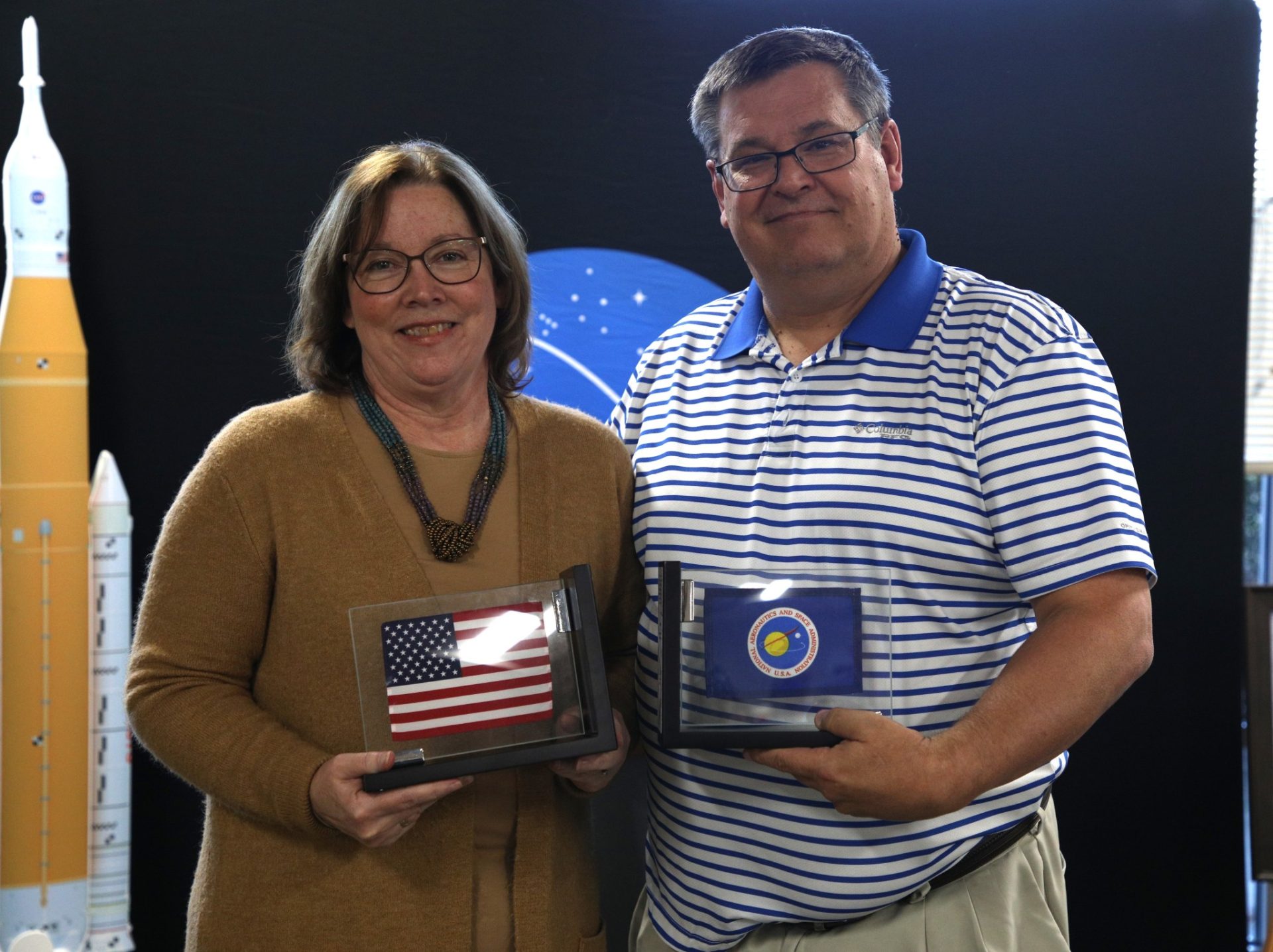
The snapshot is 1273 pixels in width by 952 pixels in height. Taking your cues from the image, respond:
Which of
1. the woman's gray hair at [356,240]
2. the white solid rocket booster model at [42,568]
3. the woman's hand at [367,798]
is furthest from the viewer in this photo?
the white solid rocket booster model at [42,568]

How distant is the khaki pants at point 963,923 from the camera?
1760 millimetres

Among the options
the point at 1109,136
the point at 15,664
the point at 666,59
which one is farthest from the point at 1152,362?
the point at 15,664

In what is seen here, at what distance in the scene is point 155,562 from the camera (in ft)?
5.44

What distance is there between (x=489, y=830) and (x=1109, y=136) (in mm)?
3099

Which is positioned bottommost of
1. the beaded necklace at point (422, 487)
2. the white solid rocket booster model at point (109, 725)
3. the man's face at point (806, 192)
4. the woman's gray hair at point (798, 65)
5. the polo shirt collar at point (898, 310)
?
the white solid rocket booster model at point (109, 725)

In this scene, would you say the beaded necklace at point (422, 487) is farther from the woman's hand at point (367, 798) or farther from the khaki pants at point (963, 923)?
the khaki pants at point (963, 923)

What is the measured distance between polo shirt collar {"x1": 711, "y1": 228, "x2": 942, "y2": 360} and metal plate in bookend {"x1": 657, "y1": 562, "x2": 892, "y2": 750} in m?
0.43

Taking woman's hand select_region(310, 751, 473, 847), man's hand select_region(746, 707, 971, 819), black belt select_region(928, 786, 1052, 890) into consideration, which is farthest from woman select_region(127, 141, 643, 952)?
black belt select_region(928, 786, 1052, 890)

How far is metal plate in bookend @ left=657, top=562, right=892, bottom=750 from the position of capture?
161 cm

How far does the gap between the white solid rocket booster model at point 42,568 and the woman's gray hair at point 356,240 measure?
5.63ft

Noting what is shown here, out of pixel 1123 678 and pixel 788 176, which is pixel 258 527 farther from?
pixel 1123 678

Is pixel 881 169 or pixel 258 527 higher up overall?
pixel 881 169

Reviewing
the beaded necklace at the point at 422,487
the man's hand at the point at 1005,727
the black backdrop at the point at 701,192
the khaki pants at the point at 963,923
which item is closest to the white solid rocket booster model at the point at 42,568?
the black backdrop at the point at 701,192

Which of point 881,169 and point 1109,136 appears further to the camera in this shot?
point 1109,136
